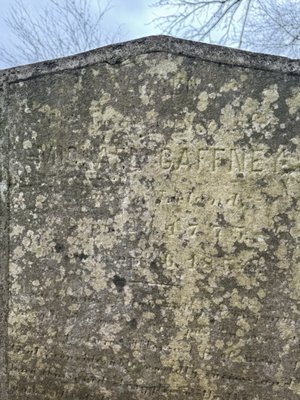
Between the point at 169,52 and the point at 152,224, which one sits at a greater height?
the point at 169,52

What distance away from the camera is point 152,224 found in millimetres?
3297

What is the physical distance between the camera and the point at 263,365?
3.26m

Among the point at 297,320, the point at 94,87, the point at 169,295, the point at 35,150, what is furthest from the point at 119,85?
the point at 297,320

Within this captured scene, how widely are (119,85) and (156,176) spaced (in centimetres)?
51

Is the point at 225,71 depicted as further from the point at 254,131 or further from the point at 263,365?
the point at 263,365

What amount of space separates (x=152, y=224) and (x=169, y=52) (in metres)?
0.89

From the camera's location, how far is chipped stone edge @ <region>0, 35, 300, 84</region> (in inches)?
125

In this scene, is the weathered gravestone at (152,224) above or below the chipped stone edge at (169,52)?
below

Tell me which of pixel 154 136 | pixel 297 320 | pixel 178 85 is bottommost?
pixel 297 320

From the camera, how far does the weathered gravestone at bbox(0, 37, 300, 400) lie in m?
3.20

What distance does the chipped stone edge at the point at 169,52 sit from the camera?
10.4ft

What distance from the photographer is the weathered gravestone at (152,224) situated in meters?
3.20

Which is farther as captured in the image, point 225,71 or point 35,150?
point 35,150

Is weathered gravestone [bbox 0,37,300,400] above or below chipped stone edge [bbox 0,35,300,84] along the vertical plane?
below
